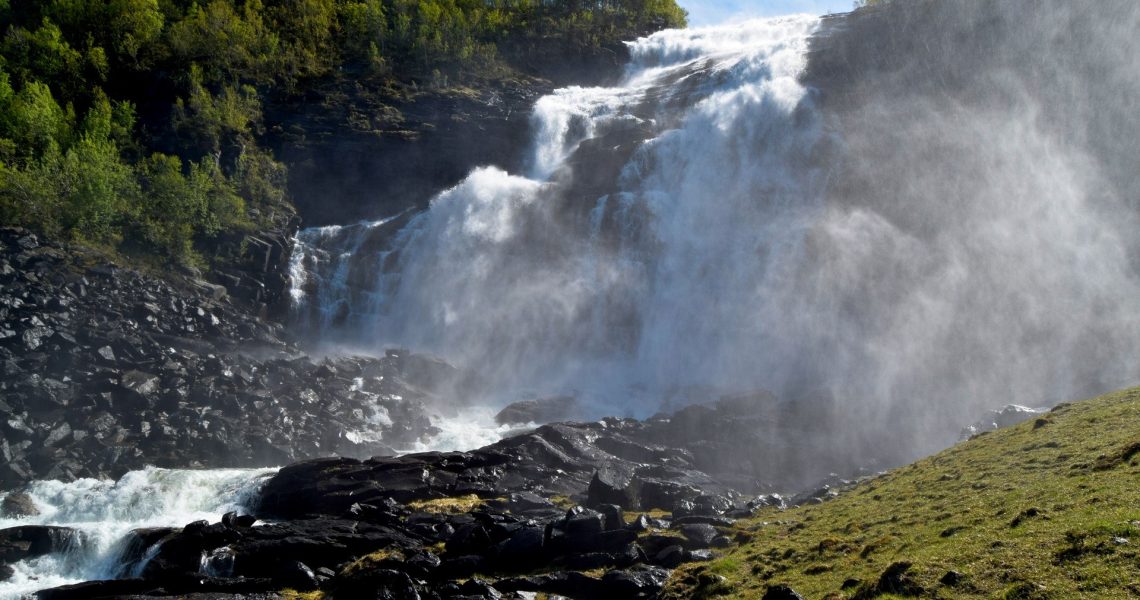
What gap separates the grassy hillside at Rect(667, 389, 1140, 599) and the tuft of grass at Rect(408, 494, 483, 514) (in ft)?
33.9

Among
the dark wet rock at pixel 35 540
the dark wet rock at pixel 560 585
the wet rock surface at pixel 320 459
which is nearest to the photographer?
the dark wet rock at pixel 560 585

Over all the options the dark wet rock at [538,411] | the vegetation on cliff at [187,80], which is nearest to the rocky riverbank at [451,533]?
the dark wet rock at [538,411]

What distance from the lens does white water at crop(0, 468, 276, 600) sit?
82.4 ft

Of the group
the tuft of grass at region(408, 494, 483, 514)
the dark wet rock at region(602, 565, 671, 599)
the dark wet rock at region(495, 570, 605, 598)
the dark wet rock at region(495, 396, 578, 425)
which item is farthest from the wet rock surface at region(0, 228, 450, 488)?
the dark wet rock at region(602, 565, 671, 599)

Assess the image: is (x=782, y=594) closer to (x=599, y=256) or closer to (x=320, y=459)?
(x=320, y=459)

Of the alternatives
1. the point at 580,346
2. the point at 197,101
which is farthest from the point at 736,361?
the point at 197,101

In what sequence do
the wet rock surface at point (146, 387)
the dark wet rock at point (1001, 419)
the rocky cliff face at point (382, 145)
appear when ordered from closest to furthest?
the wet rock surface at point (146, 387) → the dark wet rock at point (1001, 419) → the rocky cliff face at point (382, 145)

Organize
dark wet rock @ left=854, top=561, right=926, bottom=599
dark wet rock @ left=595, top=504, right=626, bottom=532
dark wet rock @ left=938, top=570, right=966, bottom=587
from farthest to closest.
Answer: dark wet rock @ left=595, top=504, right=626, bottom=532
dark wet rock @ left=854, top=561, right=926, bottom=599
dark wet rock @ left=938, top=570, right=966, bottom=587

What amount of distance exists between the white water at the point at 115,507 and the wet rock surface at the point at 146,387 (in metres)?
1.98

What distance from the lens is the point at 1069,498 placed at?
49.1 feet

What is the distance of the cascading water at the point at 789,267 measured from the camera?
48.4 m

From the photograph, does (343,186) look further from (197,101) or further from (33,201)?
(33,201)

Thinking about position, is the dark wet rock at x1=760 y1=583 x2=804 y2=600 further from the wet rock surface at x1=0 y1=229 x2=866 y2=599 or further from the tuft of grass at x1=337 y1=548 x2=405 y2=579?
the tuft of grass at x1=337 y1=548 x2=405 y2=579

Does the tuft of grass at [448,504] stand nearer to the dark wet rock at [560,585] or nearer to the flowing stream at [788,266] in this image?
the dark wet rock at [560,585]
